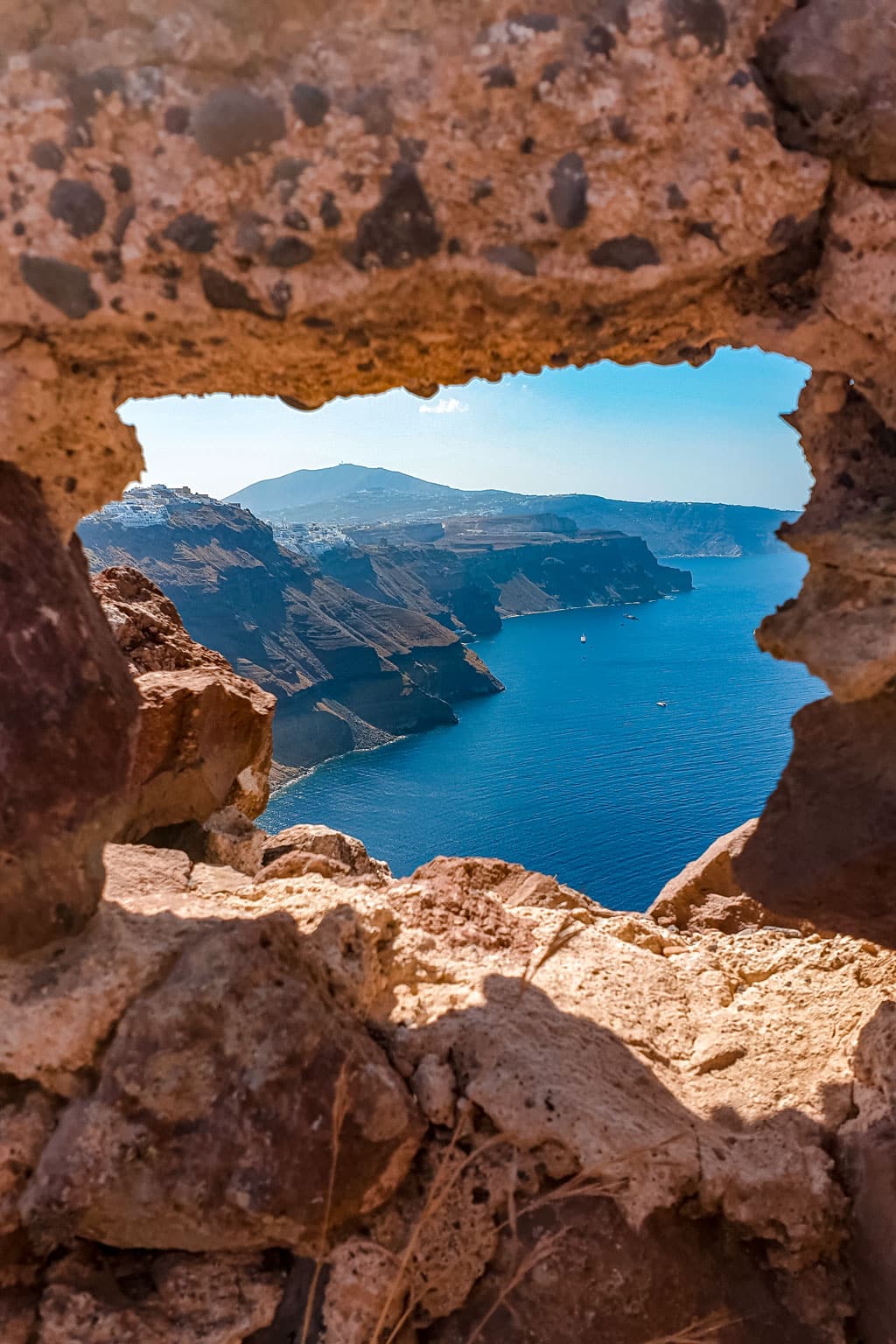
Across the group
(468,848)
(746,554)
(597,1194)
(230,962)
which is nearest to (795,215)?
(230,962)

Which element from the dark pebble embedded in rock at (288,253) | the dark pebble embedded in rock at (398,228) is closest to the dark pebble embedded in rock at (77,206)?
the dark pebble embedded in rock at (288,253)

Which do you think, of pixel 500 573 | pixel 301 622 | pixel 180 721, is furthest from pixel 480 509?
pixel 180 721

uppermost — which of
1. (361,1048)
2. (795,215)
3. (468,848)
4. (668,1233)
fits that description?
(795,215)

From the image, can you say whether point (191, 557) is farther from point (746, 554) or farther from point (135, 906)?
point (746, 554)

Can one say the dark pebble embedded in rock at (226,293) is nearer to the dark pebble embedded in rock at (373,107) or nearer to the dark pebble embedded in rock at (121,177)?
the dark pebble embedded in rock at (121,177)

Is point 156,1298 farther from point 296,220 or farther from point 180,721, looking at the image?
point 180,721

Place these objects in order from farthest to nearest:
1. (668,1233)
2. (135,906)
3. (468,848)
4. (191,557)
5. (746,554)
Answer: (746,554), (191,557), (468,848), (135,906), (668,1233)

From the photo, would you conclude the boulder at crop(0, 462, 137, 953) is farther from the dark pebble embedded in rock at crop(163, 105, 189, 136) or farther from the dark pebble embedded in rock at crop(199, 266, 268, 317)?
the dark pebble embedded in rock at crop(163, 105, 189, 136)
